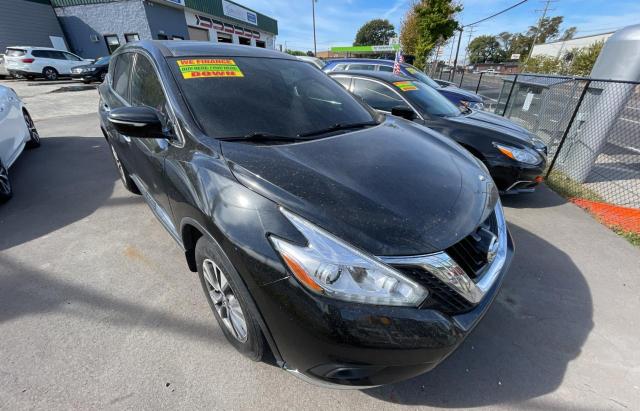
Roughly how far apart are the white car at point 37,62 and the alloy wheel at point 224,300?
66.3ft

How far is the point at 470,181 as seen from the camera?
5.59 ft

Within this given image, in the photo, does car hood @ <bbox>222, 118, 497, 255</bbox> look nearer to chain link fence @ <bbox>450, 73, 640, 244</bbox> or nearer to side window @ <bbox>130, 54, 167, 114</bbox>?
side window @ <bbox>130, 54, 167, 114</bbox>

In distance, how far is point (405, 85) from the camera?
4.00 metres

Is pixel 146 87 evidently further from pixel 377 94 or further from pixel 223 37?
pixel 223 37

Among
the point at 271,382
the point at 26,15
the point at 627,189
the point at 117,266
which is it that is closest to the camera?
the point at 271,382

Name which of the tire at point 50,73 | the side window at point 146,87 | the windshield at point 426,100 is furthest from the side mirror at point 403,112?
the tire at point 50,73

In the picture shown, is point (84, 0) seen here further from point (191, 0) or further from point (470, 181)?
point (470, 181)

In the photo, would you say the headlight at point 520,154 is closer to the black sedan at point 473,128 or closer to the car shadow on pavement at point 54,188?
the black sedan at point 473,128

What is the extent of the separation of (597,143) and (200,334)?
5886 mm

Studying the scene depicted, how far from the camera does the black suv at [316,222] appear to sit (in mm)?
1151

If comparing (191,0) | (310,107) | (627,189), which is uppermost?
(191,0)

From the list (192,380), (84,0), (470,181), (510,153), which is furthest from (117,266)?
Answer: (84,0)

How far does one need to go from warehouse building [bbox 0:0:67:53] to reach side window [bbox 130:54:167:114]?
919 inches

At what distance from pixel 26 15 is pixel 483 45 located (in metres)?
98.2
